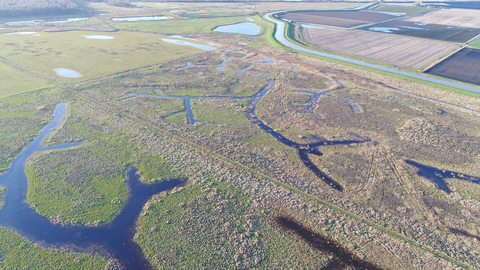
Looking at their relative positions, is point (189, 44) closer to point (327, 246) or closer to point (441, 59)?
point (441, 59)

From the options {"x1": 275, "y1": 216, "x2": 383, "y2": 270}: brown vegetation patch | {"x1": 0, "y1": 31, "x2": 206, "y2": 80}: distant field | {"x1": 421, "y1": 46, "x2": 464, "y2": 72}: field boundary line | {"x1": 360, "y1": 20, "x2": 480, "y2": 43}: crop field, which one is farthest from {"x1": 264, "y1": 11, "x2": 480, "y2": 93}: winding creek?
{"x1": 275, "y1": 216, "x2": 383, "y2": 270}: brown vegetation patch

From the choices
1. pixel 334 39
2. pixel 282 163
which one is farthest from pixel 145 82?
pixel 334 39

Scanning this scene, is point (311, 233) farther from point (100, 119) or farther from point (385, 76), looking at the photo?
point (385, 76)

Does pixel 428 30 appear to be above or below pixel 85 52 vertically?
below

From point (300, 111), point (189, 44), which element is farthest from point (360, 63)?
point (189, 44)

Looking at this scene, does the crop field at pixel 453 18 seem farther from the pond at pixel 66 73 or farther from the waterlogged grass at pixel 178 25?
the pond at pixel 66 73

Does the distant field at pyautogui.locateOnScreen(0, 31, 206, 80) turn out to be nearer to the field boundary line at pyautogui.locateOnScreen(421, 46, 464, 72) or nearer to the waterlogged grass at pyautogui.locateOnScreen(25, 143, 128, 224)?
the waterlogged grass at pyautogui.locateOnScreen(25, 143, 128, 224)

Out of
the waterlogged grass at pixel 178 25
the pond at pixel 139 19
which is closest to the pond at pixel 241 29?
the waterlogged grass at pixel 178 25
